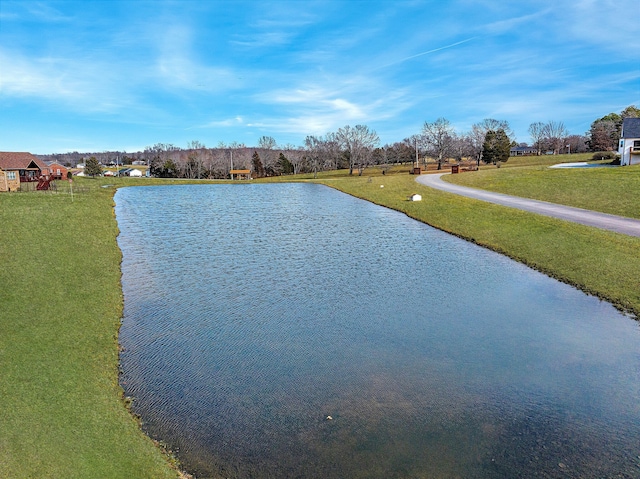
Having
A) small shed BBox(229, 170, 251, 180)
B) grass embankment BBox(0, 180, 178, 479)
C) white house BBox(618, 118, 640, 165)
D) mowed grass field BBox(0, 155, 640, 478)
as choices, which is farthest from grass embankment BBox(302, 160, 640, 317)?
small shed BBox(229, 170, 251, 180)

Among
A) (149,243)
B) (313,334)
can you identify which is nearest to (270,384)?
(313,334)

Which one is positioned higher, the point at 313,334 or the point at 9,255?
the point at 9,255

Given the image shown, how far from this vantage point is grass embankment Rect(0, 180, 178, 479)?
5.73 metres

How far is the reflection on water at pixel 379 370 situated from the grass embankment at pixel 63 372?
0.52 m

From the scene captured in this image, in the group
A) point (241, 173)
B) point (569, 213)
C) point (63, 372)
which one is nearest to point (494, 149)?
point (241, 173)

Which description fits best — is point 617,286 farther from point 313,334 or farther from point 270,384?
point 270,384

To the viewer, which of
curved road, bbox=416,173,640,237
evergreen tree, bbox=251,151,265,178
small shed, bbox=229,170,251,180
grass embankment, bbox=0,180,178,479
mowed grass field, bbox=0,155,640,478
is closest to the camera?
grass embankment, bbox=0,180,178,479

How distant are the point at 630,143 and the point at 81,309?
64607mm

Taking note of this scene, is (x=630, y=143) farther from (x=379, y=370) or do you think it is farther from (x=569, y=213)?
(x=379, y=370)

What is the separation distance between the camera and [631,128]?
180ft

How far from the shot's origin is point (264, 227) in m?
27.8

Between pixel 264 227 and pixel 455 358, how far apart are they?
1978 cm

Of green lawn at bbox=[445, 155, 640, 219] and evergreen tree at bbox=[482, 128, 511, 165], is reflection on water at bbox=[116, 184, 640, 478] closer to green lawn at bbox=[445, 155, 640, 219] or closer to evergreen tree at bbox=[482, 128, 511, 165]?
green lawn at bbox=[445, 155, 640, 219]

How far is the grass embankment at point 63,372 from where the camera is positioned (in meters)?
5.73
